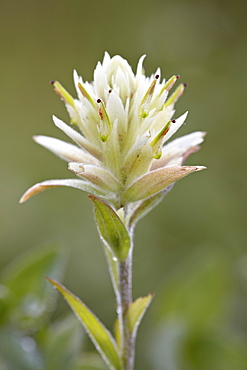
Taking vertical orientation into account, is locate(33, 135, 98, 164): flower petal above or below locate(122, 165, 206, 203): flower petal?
above

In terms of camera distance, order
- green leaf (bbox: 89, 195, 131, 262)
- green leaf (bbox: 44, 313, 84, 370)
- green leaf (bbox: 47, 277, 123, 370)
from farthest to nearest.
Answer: green leaf (bbox: 44, 313, 84, 370) → green leaf (bbox: 47, 277, 123, 370) → green leaf (bbox: 89, 195, 131, 262)

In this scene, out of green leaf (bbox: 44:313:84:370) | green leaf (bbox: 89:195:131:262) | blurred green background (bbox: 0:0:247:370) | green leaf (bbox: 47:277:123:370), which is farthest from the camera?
blurred green background (bbox: 0:0:247:370)

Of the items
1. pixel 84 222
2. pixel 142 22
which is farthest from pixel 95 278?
pixel 142 22

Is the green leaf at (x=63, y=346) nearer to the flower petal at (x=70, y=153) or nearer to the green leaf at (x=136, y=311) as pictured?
the green leaf at (x=136, y=311)

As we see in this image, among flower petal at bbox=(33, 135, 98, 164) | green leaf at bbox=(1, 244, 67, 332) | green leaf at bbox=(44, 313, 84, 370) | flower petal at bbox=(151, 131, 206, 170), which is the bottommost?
green leaf at bbox=(44, 313, 84, 370)

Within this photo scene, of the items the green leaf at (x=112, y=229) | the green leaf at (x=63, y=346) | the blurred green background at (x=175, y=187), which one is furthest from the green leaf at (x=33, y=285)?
the green leaf at (x=112, y=229)

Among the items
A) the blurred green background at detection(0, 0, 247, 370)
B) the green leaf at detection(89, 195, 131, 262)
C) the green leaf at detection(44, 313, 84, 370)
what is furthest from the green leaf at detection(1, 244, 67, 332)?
the green leaf at detection(89, 195, 131, 262)

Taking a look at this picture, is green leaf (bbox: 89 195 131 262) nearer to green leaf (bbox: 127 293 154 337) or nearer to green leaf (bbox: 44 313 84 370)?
green leaf (bbox: 127 293 154 337)
